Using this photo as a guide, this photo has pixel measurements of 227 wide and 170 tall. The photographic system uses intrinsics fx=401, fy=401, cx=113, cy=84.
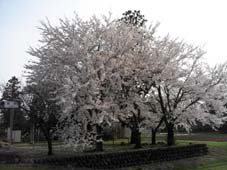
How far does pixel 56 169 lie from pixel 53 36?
10625 millimetres

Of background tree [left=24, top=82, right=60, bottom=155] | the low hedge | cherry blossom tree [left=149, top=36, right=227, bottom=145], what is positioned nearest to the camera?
the low hedge

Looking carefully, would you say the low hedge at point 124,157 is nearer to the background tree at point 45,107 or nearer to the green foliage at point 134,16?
the background tree at point 45,107

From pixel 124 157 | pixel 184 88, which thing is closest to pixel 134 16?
pixel 184 88

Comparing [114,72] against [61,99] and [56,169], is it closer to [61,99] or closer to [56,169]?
[61,99]

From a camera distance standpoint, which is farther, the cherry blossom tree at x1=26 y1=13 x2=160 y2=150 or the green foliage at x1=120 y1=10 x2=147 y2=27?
the green foliage at x1=120 y1=10 x2=147 y2=27

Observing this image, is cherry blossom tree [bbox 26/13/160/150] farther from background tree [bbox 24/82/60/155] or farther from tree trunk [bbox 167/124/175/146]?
tree trunk [bbox 167/124/175/146]

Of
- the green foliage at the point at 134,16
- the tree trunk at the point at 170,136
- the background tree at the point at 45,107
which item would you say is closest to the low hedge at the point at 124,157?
the tree trunk at the point at 170,136

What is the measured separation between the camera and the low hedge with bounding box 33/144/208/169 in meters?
18.3

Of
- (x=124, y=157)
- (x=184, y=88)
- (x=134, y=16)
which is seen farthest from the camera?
(x=134, y=16)

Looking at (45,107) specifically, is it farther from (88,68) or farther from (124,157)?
(124,157)

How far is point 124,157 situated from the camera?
20.9 m

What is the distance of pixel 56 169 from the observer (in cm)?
1683

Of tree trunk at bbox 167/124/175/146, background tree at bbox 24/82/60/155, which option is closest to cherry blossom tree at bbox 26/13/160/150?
background tree at bbox 24/82/60/155

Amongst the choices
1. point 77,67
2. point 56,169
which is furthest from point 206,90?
point 56,169
